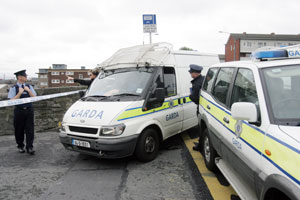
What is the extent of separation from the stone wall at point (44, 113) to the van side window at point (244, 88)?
569 cm

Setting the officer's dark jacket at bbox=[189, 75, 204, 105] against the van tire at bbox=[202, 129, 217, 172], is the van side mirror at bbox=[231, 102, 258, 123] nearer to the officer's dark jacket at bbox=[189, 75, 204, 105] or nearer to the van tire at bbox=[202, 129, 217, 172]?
the van tire at bbox=[202, 129, 217, 172]

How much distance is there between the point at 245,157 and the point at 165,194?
1332 mm

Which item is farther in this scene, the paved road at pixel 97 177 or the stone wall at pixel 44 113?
the stone wall at pixel 44 113

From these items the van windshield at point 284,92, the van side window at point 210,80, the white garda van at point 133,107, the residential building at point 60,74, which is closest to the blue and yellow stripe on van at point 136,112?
the white garda van at point 133,107

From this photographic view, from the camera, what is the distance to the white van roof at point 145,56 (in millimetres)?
4898

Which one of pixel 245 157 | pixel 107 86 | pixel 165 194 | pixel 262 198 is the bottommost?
pixel 165 194

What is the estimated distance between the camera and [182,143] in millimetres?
5469

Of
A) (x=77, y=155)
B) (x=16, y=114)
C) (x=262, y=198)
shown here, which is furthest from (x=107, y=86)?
(x=262, y=198)

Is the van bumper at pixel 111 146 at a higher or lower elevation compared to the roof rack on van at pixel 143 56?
lower

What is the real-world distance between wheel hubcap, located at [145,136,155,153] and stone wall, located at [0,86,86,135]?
3985 mm

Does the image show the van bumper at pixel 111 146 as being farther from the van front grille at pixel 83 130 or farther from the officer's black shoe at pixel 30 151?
the officer's black shoe at pixel 30 151

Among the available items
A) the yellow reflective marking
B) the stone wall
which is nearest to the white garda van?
the yellow reflective marking

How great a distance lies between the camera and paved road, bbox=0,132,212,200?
10.7 feet

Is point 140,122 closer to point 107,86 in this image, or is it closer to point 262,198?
point 107,86
